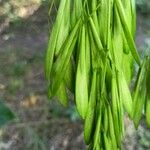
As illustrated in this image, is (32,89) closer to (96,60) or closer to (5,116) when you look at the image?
(5,116)

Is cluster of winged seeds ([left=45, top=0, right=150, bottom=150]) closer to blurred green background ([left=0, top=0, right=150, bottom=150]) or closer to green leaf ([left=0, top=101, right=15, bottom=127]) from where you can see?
green leaf ([left=0, top=101, right=15, bottom=127])

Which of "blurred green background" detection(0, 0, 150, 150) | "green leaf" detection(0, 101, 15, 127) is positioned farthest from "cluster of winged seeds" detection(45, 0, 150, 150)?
"blurred green background" detection(0, 0, 150, 150)

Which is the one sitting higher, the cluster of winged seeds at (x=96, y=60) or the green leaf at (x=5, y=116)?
the cluster of winged seeds at (x=96, y=60)

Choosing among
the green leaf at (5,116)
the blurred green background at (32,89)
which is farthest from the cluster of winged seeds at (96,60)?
the blurred green background at (32,89)

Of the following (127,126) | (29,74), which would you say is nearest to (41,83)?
(29,74)

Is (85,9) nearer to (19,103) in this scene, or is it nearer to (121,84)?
(121,84)

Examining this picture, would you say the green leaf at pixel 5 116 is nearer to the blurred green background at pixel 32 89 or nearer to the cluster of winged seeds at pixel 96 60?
the cluster of winged seeds at pixel 96 60

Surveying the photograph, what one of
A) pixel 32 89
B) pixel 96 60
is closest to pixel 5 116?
pixel 96 60
